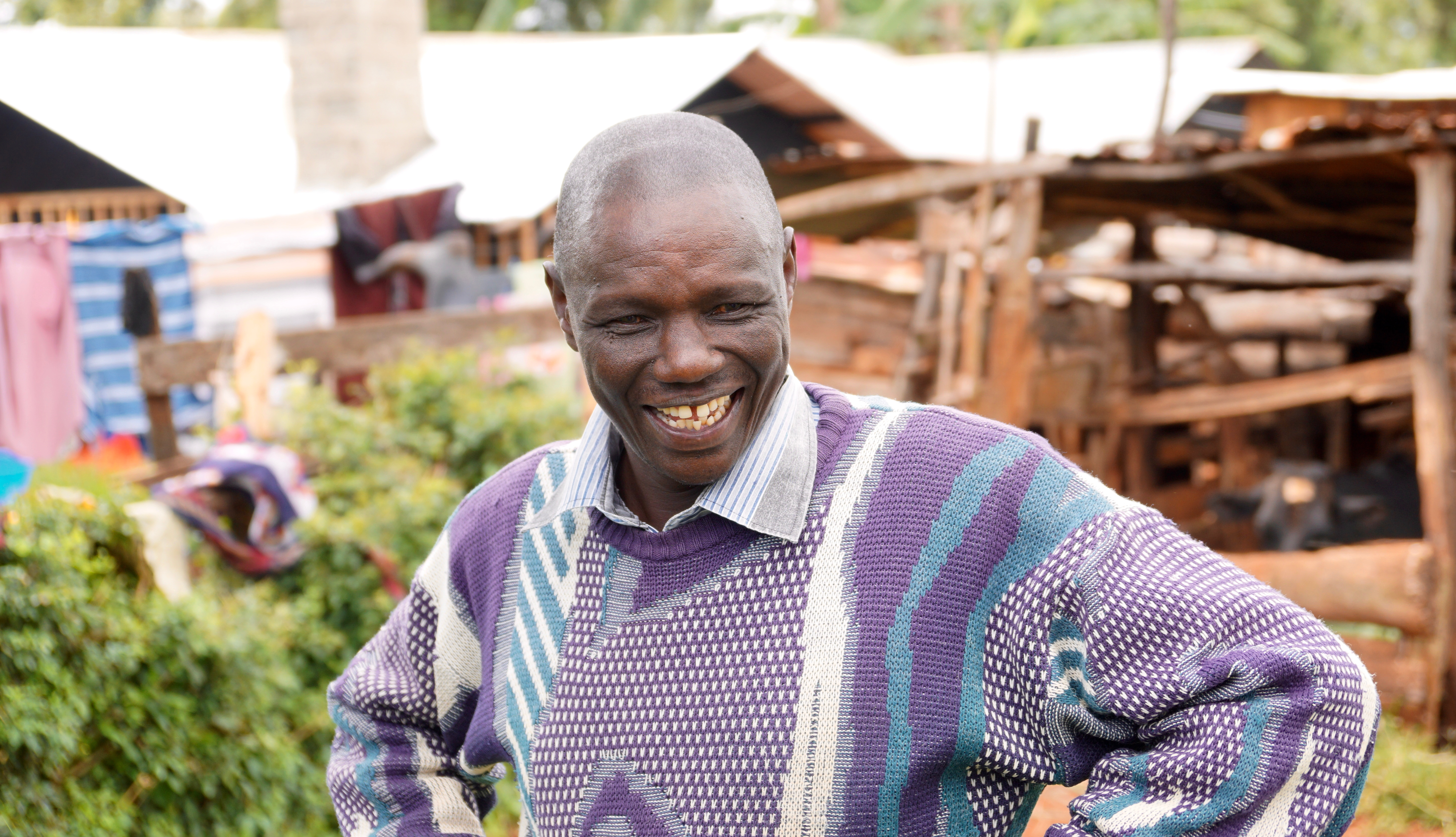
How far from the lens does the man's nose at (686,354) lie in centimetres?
139

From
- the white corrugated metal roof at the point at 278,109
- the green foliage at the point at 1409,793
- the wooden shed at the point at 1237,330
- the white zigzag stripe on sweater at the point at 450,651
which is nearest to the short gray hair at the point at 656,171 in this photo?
the white zigzag stripe on sweater at the point at 450,651

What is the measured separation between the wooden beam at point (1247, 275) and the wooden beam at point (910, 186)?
785 mm

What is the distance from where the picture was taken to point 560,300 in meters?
1.57

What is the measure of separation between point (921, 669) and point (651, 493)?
1.39 feet

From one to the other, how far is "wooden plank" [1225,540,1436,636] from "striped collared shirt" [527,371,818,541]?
4.46 meters

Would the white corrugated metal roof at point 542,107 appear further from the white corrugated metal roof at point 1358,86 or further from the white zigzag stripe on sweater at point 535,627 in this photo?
the white zigzag stripe on sweater at point 535,627

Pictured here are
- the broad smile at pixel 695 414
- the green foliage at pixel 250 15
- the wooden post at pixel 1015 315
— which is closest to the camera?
the broad smile at pixel 695 414

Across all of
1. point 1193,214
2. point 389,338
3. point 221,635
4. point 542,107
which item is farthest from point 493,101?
point 221,635

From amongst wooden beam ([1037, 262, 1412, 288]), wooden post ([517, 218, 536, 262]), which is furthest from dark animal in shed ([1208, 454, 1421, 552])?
wooden post ([517, 218, 536, 262])

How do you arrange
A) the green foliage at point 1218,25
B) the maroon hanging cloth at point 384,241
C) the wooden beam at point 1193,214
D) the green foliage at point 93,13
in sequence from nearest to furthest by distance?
the maroon hanging cloth at point 384,241, the wooden beam at point 1193,214, the green foliage at point 1218,25, the green foliage at point 93,13

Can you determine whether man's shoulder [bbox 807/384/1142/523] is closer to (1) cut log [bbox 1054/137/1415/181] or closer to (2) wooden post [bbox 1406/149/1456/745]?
(2) wooden post [bbox 1406/149/1456/745]

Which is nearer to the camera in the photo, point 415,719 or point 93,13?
point 415,719

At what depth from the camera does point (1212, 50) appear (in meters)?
11.0

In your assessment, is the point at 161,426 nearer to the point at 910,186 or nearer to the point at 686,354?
the point at 910,186
